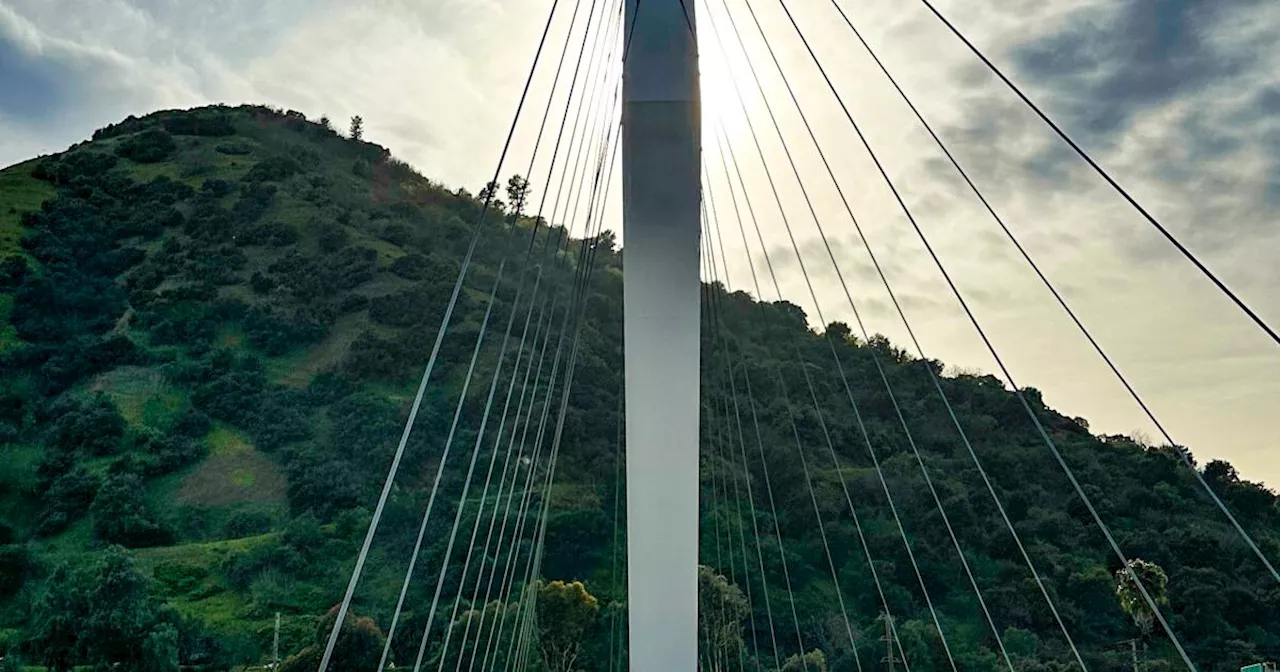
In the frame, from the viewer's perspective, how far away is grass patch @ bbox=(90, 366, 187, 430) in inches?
1443

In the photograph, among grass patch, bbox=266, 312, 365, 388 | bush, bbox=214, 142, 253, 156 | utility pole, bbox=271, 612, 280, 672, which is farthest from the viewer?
bush, bbox=214, 142, 253, 156

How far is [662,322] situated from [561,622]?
19.7 meters

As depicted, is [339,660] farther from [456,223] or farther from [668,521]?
[456,223]

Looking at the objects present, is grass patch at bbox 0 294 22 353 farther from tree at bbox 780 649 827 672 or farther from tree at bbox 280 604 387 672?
tree at bbox 780 649 827 672

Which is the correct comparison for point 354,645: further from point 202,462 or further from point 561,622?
point 202,462

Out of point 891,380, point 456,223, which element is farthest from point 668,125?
point 456,223

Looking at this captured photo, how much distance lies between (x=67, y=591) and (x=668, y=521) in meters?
25.0

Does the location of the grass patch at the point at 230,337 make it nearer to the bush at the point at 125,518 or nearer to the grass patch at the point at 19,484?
the grass patch at the point at 19,484

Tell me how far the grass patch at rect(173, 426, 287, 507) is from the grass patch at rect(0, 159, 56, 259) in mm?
12521

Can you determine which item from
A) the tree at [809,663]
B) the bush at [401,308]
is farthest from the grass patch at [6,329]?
the tree at [809,663]

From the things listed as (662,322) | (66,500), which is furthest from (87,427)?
(662,322)

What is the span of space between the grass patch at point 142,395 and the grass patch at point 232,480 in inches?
83.0

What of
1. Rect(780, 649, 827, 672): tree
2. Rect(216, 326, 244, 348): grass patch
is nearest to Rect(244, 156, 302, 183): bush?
Rect(216, 326, 244, 348): grass patch

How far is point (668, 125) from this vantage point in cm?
715
